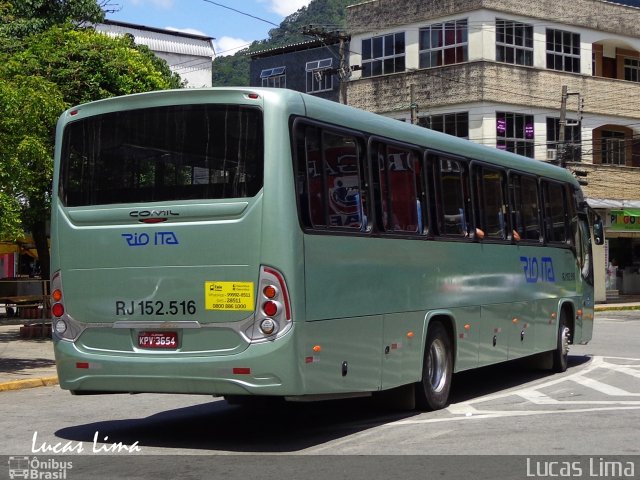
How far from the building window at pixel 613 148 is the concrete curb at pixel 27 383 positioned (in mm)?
34163

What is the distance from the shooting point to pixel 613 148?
45.8 m

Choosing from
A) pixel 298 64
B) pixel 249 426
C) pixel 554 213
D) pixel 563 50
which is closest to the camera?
pixel 249 426

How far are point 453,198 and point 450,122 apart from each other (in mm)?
29772

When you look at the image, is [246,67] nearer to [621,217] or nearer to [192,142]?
[621,217]

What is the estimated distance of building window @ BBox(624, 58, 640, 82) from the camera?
47.5 m

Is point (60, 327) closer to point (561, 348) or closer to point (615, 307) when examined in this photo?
point (561, 348)

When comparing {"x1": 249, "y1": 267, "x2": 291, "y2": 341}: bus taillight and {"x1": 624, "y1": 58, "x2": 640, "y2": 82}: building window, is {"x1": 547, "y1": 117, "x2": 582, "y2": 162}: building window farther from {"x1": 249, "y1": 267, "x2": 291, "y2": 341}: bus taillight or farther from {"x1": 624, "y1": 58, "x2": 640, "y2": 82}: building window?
{"x1": 249, "y1": 267, "x2": 291, "y2": 341}: bus taillight

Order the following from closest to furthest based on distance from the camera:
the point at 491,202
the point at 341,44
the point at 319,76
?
the point at 491,202
the point at 341,44
the point at 319,76

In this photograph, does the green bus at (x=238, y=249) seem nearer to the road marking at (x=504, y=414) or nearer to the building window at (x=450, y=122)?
the road marking at (x=504, y=414)

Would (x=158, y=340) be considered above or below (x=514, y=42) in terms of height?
below

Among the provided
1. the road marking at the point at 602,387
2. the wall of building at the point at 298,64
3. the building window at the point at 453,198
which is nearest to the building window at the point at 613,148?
the wall of building at the point at 298,64

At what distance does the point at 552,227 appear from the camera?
670 inches
